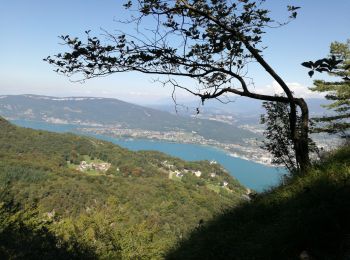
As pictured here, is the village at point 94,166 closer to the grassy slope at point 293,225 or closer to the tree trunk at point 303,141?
the tree trunk at point 303,141

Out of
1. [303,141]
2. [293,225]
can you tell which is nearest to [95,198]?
[303,141]

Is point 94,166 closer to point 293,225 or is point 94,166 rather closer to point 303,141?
point 303,141

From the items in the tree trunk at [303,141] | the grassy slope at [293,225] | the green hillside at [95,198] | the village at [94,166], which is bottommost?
the village at [94,166]

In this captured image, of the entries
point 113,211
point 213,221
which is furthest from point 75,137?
point 213,221

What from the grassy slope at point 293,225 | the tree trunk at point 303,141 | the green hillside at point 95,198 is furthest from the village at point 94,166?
the grassy slope at point 293,225

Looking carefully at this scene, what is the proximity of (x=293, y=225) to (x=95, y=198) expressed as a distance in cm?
7376

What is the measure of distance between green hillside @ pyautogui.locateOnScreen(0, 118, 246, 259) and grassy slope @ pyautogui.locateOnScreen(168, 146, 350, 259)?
4.95ft

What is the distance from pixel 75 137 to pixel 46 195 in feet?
268

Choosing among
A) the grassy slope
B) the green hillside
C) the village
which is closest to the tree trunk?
the grassy slope

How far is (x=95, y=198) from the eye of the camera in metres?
73.2

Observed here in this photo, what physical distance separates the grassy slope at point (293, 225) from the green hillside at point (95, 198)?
4.95 ft

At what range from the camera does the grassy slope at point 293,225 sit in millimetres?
3291

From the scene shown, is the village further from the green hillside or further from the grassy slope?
the grassy slope

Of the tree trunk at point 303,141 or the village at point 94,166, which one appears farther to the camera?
the village at point 94,166
